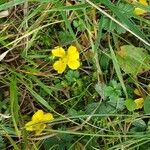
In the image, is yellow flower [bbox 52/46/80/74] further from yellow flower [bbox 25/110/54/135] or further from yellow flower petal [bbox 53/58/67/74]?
yellow flower [bbox 25/110/54/135]

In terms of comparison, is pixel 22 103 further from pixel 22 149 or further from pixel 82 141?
pixel 82 141

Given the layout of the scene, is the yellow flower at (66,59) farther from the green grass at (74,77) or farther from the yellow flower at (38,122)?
the yellow flower at (38,122)

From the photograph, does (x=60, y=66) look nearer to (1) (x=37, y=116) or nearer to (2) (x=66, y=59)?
(2) (x=66, y=59)

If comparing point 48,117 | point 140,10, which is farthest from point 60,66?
point 140,10

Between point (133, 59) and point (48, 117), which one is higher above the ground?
point (133, 59)

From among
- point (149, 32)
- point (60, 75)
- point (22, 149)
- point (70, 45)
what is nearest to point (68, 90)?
point (60, 75)

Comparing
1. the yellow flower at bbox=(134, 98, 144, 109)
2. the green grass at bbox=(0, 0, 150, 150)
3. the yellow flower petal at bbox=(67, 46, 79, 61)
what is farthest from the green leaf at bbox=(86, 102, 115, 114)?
the yellow flower petal at bbox=(67, 46, 79, 61)
